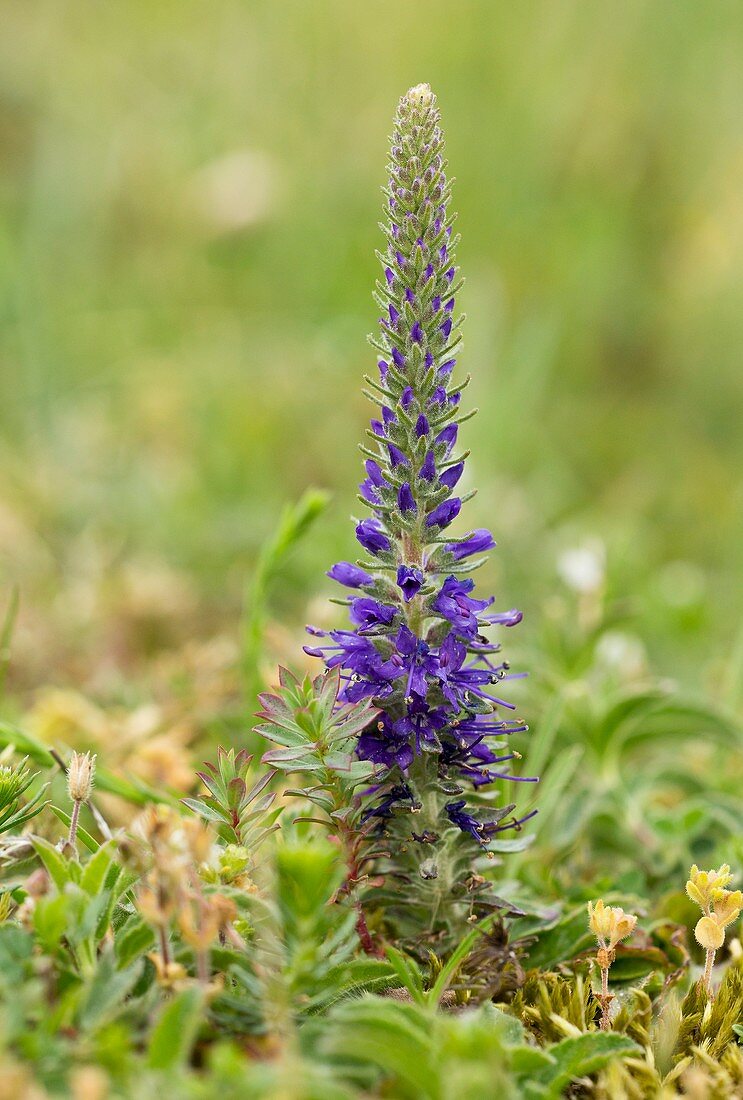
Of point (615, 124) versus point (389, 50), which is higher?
point (389, 50)

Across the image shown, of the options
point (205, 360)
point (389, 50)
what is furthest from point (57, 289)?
point (389, 50)

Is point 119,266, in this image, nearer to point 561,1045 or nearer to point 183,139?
point 183,139

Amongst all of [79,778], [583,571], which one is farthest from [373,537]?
[583,571]

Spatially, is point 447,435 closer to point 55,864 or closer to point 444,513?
point 444,513

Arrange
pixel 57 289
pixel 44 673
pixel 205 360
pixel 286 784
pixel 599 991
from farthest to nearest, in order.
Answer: pixel 57 289
pixel 205 360
pixel 44 673
pixel 286 784
pixel 599 991

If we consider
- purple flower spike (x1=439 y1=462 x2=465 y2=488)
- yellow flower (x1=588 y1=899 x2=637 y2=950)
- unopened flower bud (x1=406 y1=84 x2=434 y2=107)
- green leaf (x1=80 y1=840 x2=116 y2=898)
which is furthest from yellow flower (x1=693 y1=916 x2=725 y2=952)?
unopened flower bud (x1=406 y1=84 x2=434 y2=107)
